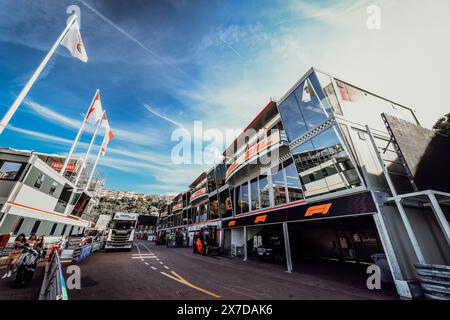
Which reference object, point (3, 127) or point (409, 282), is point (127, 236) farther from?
point (409, 282)

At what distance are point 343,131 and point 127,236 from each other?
22.5 m

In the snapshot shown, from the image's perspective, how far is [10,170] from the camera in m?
15.1

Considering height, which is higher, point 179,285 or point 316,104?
point 316,104

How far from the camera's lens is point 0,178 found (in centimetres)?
1453

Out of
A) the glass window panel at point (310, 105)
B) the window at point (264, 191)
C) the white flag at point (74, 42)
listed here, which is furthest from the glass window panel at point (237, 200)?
the white flag at point (74, 42)

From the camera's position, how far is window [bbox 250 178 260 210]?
649 inches

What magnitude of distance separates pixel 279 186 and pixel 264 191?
204 cm

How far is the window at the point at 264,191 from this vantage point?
49.6 feet

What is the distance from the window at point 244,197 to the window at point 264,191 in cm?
248

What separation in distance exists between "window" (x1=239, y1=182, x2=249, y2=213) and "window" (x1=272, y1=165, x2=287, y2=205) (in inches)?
177

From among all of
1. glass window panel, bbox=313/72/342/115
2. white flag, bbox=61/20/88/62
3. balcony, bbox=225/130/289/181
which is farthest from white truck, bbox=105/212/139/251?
glass window panel, bbox=313/72/342/115

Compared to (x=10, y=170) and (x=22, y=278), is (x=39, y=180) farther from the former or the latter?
(x=22, y=278)

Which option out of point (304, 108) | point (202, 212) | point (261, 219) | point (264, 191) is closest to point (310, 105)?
point (304, 108)
